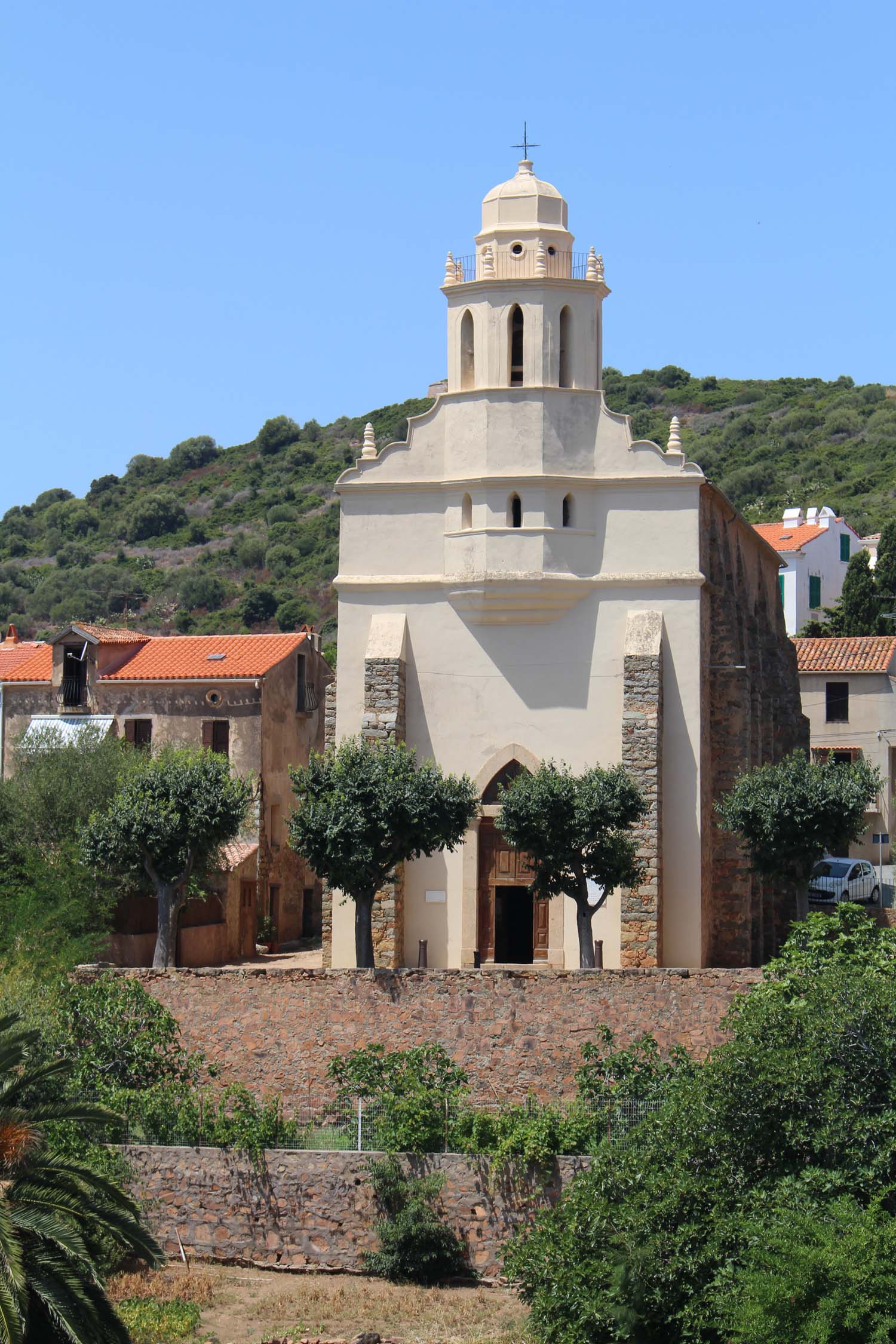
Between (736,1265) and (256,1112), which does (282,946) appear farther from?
(736,1265)

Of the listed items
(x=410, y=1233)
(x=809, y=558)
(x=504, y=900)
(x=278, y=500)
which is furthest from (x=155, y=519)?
(x=410, y=1233)

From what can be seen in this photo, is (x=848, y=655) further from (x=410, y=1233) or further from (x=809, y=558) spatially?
(x=410, y=1233)

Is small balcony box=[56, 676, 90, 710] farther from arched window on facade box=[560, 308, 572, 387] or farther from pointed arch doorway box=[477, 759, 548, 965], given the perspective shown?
arched window on facade box=[560, 308, 572, 387]

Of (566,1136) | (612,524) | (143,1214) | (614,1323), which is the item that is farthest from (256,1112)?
(612,524)

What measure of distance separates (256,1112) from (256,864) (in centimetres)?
1845

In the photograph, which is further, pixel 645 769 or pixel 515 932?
pixel 515 932

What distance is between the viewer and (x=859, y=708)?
5788cm

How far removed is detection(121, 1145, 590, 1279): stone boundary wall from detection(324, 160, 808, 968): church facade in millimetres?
9860

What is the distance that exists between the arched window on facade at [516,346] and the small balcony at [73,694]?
16.0m

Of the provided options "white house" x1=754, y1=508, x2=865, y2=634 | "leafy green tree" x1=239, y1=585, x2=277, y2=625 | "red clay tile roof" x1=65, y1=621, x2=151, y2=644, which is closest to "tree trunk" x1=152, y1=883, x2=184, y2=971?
"red clay tile roof" x1=65, y1=621, x2=151, y2=644

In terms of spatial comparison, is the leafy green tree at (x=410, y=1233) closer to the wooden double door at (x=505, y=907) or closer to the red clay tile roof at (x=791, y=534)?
the wooden double door at (x=505, y=907)

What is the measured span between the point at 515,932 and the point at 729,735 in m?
6.06

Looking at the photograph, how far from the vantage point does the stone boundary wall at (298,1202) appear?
1065 inches

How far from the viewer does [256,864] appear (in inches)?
1843
